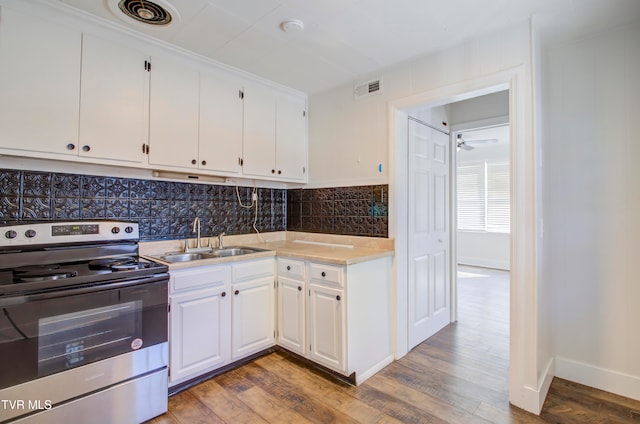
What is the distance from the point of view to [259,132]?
289 centimetres

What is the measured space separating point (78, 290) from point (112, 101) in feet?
4.05

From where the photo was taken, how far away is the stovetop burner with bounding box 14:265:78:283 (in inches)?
62.1

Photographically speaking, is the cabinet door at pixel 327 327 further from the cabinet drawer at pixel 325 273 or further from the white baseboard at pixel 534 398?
the white baseboard at pixel 534 398

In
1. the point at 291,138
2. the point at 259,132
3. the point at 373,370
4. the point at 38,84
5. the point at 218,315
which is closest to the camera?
the point at 38,84

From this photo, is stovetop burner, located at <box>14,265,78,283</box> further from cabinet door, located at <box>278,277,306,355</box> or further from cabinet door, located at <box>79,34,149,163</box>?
cabinet door, located at <box>278,277,306,355</box>

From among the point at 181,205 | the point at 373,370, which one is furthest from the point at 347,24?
the point at 373,370

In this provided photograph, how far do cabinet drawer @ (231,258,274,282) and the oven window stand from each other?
71cm

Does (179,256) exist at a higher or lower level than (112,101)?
lower

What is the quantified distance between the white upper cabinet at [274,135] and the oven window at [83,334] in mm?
1491

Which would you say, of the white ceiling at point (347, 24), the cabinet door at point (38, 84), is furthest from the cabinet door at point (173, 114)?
the cabinet door at point (38, 84)

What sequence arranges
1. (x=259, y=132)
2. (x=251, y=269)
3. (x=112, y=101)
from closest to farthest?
(x=112, y=101)
(x=251, y=269)
(x=259, y=132)

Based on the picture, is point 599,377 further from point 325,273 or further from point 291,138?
point 291,138

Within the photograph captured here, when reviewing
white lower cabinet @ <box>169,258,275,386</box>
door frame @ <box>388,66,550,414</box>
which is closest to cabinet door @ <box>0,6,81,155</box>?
white lower cabinet @ <box>169,258,275,386</box>

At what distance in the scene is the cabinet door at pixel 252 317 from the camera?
239 centimetres
